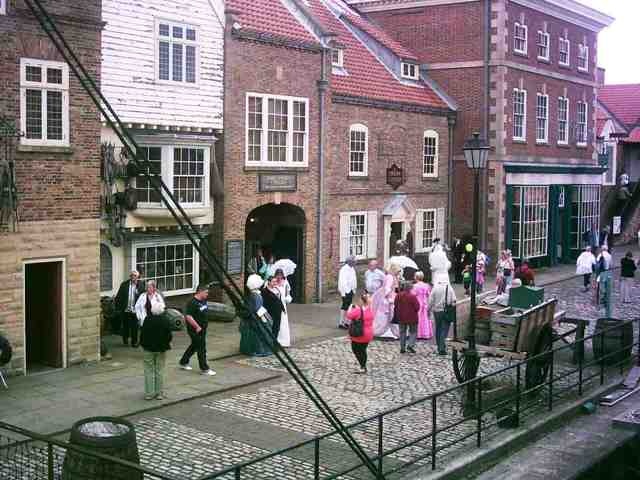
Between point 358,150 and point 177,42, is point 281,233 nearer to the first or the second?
point 358,150

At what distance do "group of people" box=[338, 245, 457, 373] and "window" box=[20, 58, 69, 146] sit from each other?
21.8 feet

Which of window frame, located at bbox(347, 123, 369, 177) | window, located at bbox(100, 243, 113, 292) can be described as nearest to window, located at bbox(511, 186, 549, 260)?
window frame, located at bbox(347, 123, 369, 177)

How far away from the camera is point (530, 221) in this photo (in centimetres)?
3544

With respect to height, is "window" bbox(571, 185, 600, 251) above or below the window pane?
below

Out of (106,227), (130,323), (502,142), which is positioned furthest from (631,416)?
(502,142)

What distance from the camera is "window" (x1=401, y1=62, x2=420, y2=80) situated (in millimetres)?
32594

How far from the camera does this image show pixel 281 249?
26656 mm

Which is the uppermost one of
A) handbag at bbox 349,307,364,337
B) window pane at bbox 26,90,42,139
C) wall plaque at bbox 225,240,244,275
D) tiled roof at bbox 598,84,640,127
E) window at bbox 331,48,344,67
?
tiled roof at bbox 598,84,640,127

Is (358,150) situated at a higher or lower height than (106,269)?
higher

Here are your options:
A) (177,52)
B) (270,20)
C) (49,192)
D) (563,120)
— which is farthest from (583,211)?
(49,192)

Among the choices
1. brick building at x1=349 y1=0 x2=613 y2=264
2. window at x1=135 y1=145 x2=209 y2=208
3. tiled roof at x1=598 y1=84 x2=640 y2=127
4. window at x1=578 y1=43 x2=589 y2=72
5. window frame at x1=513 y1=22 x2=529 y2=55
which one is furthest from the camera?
tiled roof at x1=598 y1=84 x2=640 y2=127

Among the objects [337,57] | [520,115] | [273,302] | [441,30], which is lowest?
[273,302]

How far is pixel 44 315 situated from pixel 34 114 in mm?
3990

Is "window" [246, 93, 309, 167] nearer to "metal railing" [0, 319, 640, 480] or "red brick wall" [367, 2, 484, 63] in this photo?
"metal railing" [0, 319, 640, 480]
